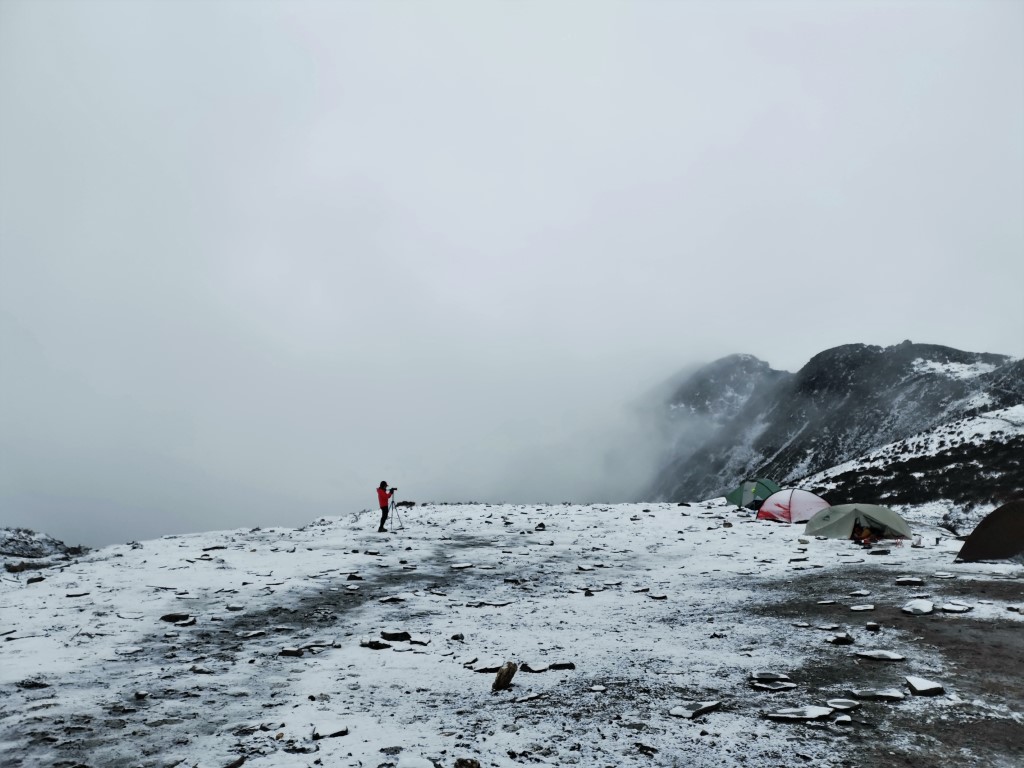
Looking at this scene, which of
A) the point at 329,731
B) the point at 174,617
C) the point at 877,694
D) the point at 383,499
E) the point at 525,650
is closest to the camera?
the point at 329,731

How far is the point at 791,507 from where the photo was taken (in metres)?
25.3

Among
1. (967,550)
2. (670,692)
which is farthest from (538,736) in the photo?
(967,550)

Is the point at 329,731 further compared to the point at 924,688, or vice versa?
the point at 924,688

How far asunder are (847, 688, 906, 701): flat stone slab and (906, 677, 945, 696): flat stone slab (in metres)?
0.17

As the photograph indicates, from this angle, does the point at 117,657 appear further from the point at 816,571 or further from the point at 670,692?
the point at 816,571

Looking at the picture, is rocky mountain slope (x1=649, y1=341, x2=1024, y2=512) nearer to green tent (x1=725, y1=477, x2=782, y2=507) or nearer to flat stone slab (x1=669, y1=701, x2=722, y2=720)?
green tent (x1=725, y1=477, x2=782, y2=507)

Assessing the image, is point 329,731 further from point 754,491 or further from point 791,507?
point 754,491

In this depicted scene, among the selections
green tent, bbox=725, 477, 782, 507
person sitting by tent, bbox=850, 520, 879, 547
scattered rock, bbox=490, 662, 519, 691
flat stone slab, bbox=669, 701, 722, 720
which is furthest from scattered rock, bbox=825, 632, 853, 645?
green tent, bbox=725, 477, 782, 507

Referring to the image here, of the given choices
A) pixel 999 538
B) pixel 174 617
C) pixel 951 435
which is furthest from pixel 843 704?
pixel 951 435

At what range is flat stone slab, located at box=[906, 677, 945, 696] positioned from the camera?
6871mm

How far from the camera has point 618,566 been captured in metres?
17.4

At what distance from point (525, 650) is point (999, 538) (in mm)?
12980

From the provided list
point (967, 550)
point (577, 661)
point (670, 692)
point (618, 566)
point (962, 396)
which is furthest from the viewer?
point (962, 396)

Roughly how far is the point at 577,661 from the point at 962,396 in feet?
540
